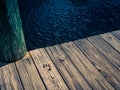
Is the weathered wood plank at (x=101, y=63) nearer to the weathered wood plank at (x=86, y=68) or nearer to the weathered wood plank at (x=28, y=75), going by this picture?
the weathered wood plank at (x=86, y=68)

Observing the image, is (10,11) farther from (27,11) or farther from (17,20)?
(27,11)

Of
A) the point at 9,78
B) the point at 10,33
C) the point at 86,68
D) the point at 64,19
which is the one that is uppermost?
the point at 10,33

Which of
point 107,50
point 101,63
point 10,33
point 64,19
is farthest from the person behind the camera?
point 64,19

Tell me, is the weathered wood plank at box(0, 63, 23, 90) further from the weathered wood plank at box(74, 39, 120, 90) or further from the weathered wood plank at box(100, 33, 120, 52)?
the weathered wood plank at box(100, 33, 120, 52)

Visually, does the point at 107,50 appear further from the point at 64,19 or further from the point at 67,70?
the point at 64,19

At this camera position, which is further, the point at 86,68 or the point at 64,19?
the point at 64,19

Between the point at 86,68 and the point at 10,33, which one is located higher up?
the point at 10,33

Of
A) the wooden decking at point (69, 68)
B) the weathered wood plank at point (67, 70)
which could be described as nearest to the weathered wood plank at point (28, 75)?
the wooden decking at point (69, 68)

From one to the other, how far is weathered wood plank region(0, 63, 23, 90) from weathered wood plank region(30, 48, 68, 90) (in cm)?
35

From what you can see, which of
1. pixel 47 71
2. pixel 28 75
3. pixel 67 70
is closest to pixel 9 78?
pixel 28 75

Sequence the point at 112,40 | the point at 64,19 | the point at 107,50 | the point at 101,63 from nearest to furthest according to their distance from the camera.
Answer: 1. the point at 101,63
2. the point at 107,50
3. the point at 112,40
4. the point at 64,19

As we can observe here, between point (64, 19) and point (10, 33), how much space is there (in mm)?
4989

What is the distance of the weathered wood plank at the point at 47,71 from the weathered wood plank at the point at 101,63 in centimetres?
60

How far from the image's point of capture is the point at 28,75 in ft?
11.2
